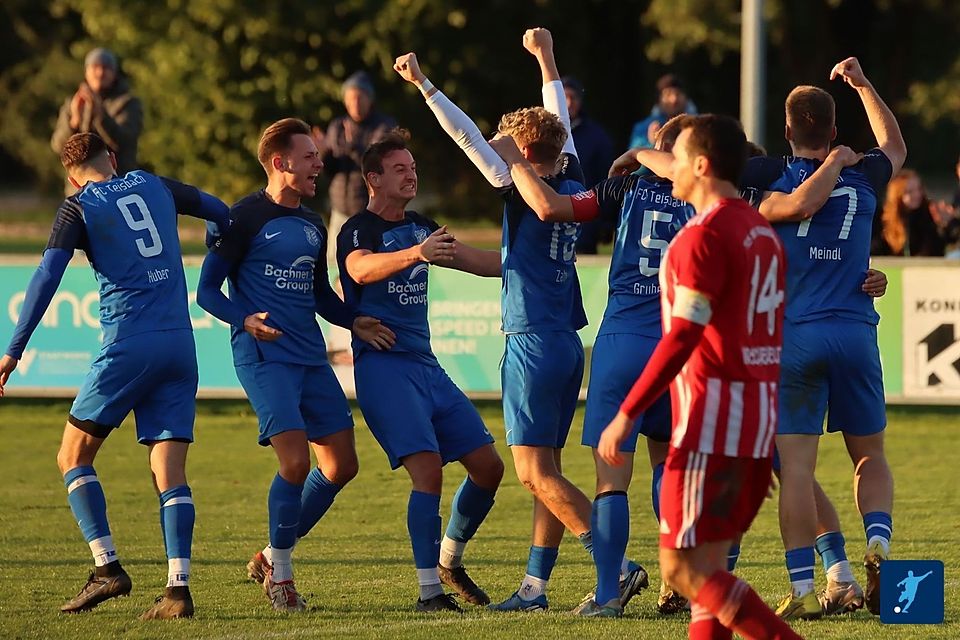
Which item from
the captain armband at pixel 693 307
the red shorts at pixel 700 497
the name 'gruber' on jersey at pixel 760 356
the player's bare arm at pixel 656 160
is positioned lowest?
the red shorts at pixel 700 497

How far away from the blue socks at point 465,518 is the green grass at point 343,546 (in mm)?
261

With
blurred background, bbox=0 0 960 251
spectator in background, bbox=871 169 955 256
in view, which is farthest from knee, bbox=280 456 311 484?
blurred background, bbox=0 0 960 251

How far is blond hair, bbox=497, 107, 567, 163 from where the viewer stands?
7191 mm

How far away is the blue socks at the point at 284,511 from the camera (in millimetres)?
7559

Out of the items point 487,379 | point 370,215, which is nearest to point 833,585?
point 370,215

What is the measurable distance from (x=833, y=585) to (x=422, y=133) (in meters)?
26.8

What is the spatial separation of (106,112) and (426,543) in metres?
8.26

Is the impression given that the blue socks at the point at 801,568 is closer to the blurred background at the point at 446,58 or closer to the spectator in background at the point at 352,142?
the spectator in background at the point at 352,142

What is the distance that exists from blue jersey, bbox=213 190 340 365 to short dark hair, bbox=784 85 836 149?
2278 millimetres

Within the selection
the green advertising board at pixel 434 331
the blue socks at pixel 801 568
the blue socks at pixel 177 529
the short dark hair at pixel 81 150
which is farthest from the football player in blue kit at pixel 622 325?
the green advertising board at pixel 434 331

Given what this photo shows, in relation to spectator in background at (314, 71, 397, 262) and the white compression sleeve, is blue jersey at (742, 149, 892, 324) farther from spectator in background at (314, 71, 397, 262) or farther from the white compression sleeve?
spectator in background at (314, 71, 397, 262)

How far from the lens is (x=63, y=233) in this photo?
7.43 metres

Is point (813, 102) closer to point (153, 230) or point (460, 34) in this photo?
point (153, 230)

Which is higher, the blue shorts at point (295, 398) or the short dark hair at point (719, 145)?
the short dark hair at point (719, 145)
